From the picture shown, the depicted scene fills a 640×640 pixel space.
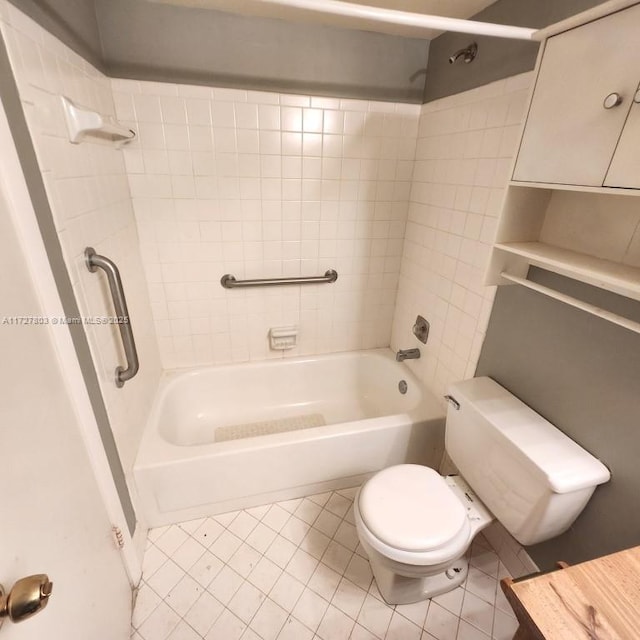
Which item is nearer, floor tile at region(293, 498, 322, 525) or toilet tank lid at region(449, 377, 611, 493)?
toilet tank lid at region(449, 377, 611, 493)

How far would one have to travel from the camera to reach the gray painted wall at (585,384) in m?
0.87

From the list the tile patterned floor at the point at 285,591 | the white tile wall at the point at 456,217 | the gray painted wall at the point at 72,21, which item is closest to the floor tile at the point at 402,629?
the tile patterned floor at the point at 285,591

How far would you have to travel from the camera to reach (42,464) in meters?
0.58

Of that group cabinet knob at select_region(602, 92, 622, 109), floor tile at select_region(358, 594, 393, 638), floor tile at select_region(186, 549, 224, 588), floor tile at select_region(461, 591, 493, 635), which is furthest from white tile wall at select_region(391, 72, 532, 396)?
floor tile at select_region(186, 549, 224, 588)

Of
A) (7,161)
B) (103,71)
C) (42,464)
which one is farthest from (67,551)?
(103,71)

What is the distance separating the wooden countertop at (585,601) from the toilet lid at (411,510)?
0.47 m

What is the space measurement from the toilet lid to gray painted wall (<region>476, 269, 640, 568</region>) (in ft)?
1.23

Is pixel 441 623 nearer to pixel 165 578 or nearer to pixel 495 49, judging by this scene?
pixel 165 578

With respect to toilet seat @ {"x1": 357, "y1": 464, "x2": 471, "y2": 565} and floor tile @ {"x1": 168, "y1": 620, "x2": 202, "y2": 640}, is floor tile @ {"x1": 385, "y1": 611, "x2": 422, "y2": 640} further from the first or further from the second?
floor tile @ {"x1": 168, "y1": 620, "x2": 202, "y2": 640}

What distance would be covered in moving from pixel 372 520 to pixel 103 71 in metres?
1.94

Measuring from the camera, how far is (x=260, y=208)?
168cm

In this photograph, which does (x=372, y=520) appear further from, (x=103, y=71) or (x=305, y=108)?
(x=103, y=71)

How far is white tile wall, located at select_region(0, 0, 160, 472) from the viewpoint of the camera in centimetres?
78

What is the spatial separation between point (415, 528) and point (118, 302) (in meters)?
1.17
